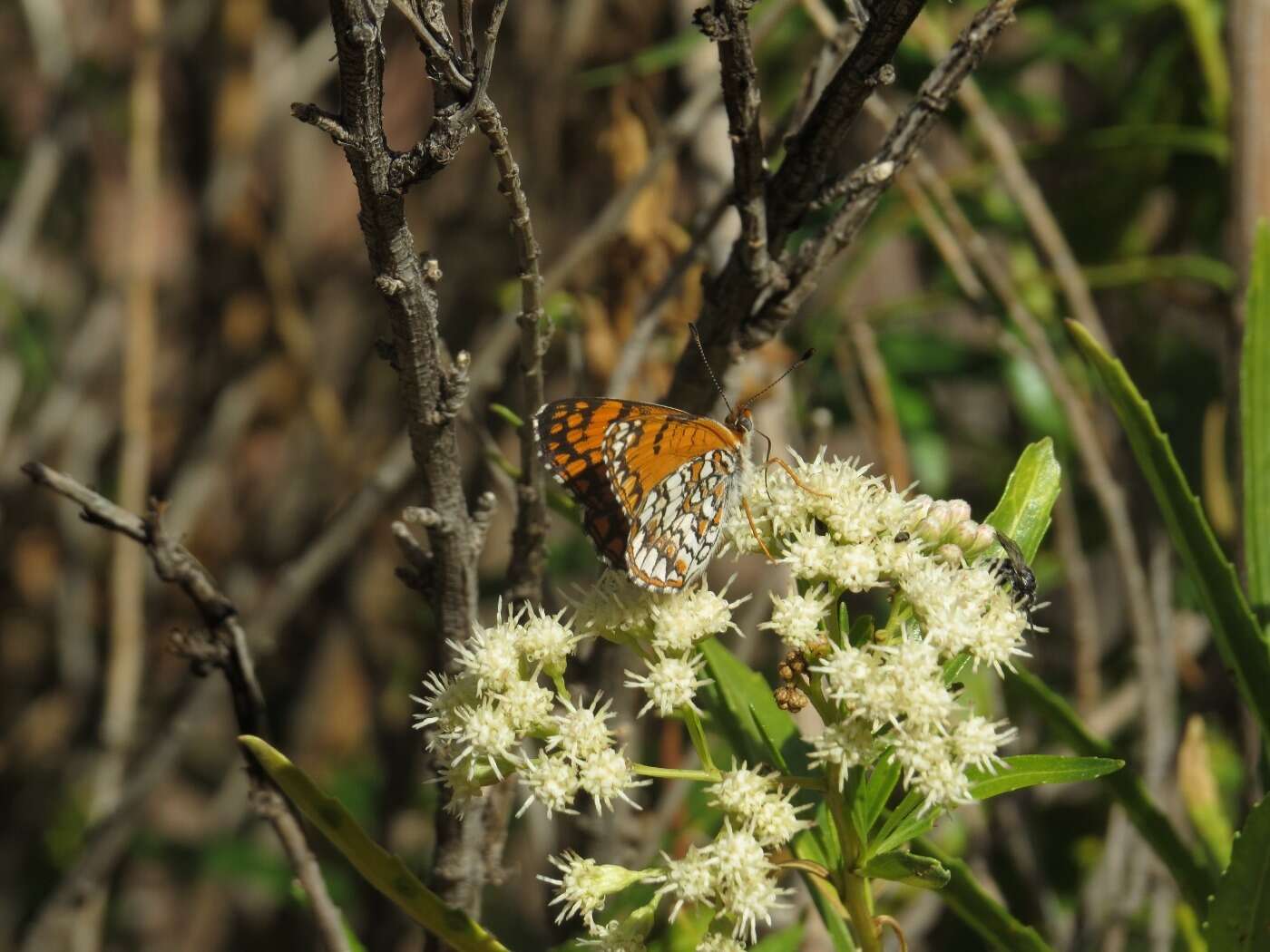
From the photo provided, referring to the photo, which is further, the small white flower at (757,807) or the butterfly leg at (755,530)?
the butterfly leg at (755,530)

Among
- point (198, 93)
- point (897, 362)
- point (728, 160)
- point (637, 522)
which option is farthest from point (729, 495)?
point (198, 93)

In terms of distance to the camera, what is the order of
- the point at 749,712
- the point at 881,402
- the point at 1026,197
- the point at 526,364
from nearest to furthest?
the point at 526,364, the point at 749,712, the point at 1026,197, the point at 881,402

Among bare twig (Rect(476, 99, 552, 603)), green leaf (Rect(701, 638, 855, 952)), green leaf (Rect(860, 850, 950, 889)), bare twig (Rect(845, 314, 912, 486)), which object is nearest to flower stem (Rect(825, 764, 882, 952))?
green leaf (Rect(860, 850, 950, 889))

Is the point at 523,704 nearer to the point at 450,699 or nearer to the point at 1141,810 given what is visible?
the point at 450,699

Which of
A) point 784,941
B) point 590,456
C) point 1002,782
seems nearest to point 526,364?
point 590,456

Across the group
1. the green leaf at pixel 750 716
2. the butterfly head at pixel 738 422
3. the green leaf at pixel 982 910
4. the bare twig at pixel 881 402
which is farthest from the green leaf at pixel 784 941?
the bare twig at pixel 881 402

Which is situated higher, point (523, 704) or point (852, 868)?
point (523, 704)

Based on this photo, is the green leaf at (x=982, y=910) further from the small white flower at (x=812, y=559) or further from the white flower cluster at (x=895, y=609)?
the small white flower at (x=812, y=559)
